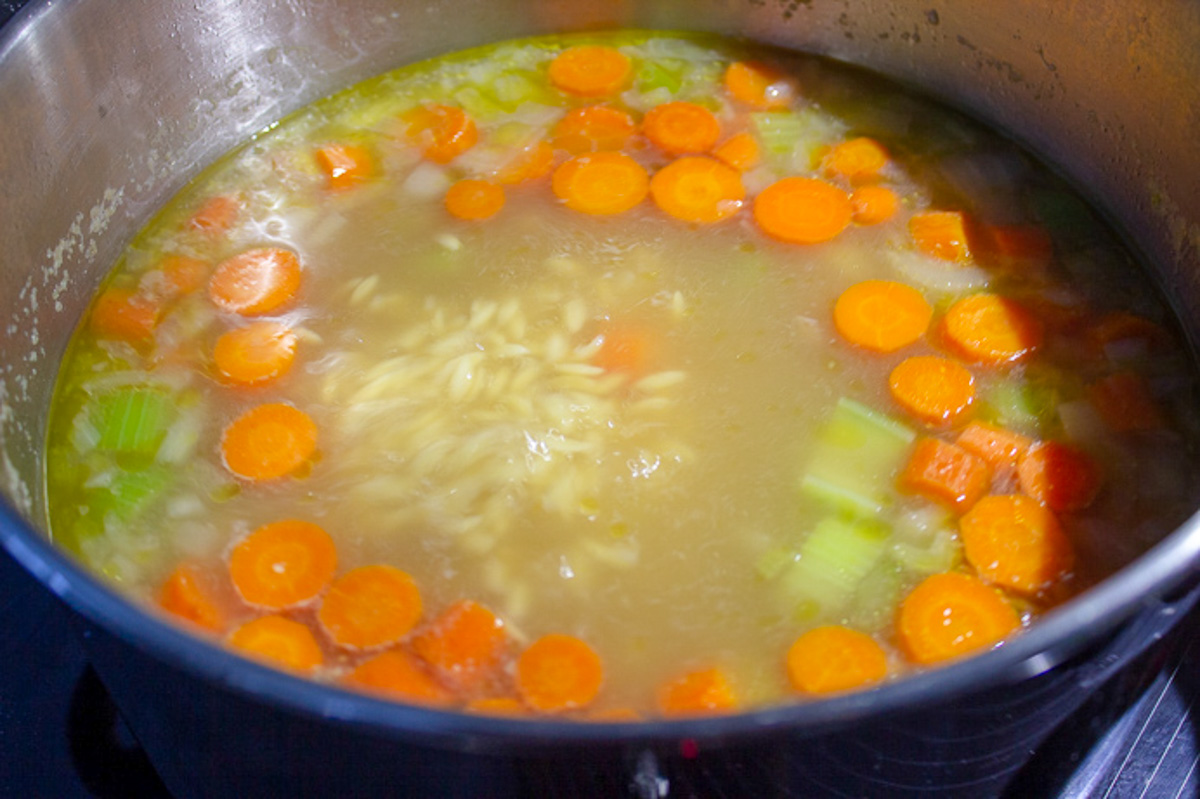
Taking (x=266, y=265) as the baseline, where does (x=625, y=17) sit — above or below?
above

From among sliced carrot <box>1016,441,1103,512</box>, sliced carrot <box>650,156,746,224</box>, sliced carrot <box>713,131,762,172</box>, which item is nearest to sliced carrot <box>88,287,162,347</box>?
sliced carrot <box>650,156,746,224</box>

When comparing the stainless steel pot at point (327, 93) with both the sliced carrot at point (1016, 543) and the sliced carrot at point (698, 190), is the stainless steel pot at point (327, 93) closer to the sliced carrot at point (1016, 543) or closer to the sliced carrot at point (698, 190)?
the sliced carrot at point (1016, 543)

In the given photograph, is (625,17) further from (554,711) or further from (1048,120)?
(554,711)

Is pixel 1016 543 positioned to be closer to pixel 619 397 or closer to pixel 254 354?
pixel 619 397

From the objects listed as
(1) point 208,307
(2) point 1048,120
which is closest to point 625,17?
(2) point 1048,120

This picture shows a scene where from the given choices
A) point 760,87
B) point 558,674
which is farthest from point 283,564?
point 760,87

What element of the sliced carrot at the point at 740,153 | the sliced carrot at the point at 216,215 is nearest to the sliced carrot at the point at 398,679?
the sliced carrot at the point at 216,215
